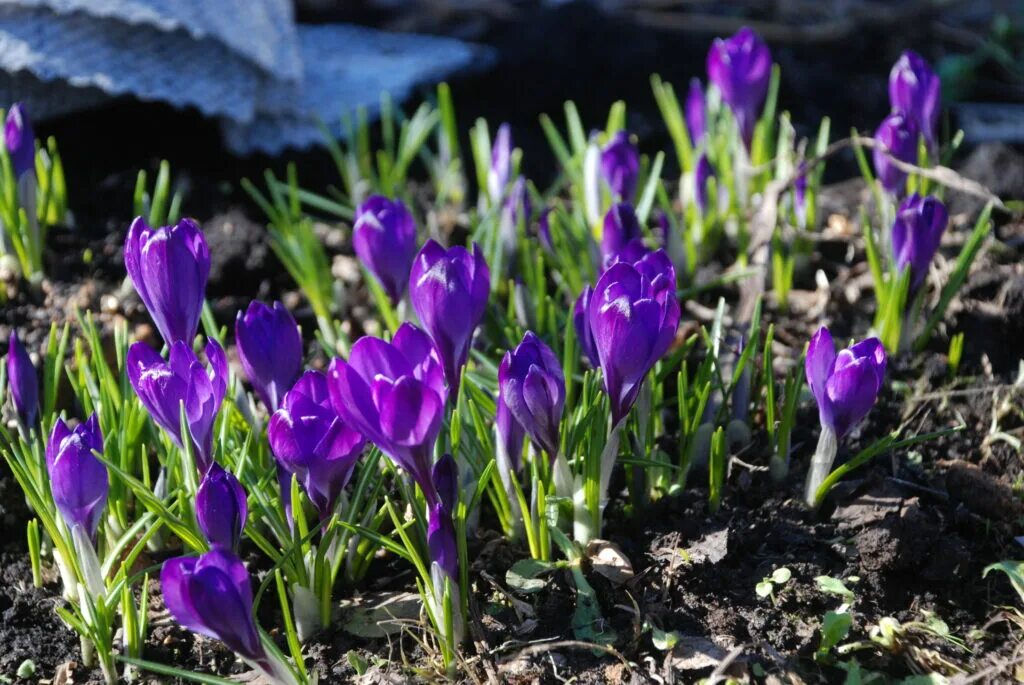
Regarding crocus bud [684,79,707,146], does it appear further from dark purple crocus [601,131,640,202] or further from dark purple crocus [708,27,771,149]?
dark purple crocus [601,131,640,202]

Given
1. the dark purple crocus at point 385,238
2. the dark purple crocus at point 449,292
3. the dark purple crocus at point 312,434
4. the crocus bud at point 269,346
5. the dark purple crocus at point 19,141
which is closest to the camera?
the dark purple crocus at point 312,434

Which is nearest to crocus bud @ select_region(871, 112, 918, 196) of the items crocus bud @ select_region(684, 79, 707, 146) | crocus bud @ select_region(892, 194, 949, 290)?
crocus bud @ select_region(892, 194, 949, 290)

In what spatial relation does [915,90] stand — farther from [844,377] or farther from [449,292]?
[449,292]

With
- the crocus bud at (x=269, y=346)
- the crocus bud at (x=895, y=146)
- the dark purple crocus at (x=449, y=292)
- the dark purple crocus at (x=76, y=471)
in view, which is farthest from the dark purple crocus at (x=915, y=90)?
the dark purple crocus at (x=76, y=471)

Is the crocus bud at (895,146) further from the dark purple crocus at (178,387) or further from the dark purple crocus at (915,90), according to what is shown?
the dark purple crocus at (178,387)

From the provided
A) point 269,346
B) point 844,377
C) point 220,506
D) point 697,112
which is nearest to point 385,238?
point 269,346

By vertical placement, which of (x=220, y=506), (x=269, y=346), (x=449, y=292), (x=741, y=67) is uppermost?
(x=741, y=67)
